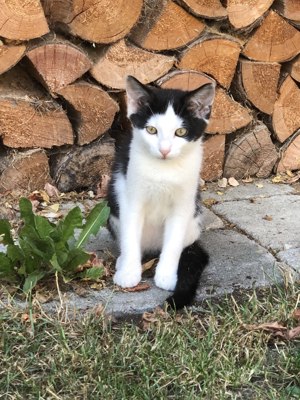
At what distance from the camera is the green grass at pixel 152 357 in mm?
1919

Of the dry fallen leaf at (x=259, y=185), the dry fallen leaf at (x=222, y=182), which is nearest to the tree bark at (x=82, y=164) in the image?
the dry fallen leaf at (x=222, y=182)

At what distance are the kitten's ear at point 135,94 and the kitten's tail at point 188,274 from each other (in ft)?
2.13

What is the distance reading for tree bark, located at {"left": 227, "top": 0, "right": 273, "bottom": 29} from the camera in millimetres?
3568

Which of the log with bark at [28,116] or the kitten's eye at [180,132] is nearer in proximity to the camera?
the kitten's eye at [180,132]

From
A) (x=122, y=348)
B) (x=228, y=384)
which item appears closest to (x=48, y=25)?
(x=122, y=348)

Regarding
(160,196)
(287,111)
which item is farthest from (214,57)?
(160,196)

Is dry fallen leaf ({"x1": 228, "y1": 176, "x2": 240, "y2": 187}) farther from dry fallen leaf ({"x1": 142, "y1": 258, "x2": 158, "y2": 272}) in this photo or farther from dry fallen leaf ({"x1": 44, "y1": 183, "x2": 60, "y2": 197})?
dry fallen leaf ({"x1": 142, "y1": 258, "x2": 158, "y2": 272})

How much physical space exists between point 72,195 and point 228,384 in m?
1.93

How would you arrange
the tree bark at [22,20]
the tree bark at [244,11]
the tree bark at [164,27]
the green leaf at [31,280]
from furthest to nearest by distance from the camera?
the tree bark at [244,11] < the tree bark at [164,27] < the tree bark at [22,20] < the green leaf at [31,280]

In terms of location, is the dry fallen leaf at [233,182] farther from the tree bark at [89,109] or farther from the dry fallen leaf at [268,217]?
the tree bark at [89,109]

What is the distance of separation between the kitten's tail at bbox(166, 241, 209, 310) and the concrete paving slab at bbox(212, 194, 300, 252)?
0.40 metres

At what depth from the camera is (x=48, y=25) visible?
328cm

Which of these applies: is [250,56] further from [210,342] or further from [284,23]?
[210,342]

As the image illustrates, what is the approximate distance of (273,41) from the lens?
3.75 metres
